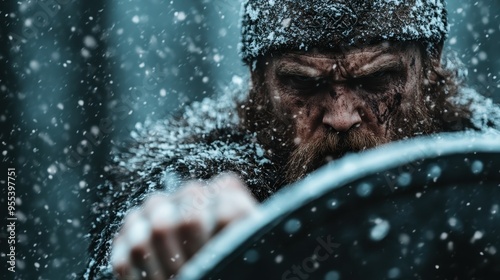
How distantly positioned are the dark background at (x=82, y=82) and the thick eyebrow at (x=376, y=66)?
6.39ft

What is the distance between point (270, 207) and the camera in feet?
2.05

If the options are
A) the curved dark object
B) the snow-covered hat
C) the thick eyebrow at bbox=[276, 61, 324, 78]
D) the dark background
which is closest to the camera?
the curved dark object

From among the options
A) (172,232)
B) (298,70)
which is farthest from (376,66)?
(172,232)

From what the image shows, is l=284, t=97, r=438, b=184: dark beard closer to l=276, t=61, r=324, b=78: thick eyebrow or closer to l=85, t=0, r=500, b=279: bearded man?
l=85, t=0, r=500, b=279: bearded man

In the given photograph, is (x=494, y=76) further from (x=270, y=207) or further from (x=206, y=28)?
(x=270, y=207)

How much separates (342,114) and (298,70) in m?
0.16

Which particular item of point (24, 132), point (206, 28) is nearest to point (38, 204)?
point (24, 132)

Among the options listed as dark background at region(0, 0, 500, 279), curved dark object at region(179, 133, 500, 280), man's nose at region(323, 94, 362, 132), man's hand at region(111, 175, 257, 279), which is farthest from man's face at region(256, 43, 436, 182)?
dark background at region(0, 0, 500, 279)

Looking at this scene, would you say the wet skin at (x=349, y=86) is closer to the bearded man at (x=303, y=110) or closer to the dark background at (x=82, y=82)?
the bearded man at (x=303, y=110)

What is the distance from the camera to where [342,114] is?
1.77 metres

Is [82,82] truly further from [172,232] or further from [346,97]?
[172,232]

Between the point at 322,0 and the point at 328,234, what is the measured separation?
1112 mm

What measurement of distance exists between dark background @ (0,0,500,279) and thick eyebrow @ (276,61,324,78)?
2027 millimetres

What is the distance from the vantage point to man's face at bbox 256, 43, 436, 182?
1759 mm
